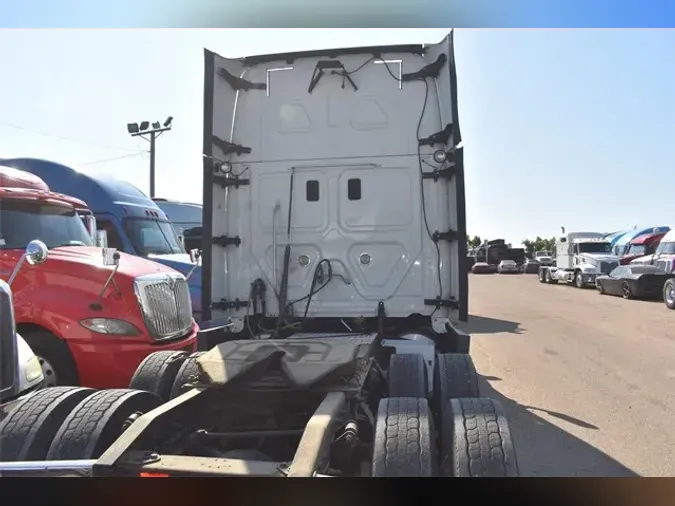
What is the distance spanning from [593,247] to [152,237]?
2522cm

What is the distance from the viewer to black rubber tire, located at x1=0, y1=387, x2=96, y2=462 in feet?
9.93

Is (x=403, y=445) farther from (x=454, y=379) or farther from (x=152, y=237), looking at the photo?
(x=152, y=237)

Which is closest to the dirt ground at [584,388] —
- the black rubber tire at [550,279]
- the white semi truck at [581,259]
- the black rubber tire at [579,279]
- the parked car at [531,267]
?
the white semi truck at [581,259]

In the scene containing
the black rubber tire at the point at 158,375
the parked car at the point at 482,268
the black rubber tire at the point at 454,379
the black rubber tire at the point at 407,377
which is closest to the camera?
the black rubber tire at the point at 407,377

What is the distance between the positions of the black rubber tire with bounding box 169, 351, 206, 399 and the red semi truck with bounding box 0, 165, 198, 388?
1345 mm

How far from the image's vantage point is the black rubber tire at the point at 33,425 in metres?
3.03

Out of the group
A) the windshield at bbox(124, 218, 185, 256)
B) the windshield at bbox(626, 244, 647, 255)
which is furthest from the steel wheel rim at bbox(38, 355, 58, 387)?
the windshield at bbox(626, 244, 647, 255)

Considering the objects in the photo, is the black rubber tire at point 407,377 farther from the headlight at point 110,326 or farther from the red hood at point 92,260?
the red hood at point 92,260

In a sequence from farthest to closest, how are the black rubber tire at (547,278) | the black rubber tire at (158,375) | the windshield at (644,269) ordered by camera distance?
the black rubber tire at (547,278) → the windshield at (644,269) → the black rubber tire at (158,375)

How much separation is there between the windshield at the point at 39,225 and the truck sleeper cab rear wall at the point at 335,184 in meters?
1.89

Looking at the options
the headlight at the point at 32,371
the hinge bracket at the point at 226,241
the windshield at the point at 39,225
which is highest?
the windshield at the point at 39,225

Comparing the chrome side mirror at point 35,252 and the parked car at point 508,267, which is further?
the parked car at point 508,267

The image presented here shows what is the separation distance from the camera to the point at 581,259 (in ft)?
91.8

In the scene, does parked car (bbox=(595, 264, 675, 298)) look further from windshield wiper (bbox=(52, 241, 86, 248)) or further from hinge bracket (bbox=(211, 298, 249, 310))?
windshield wiper (bbox=(52, 241, 86, 248))
